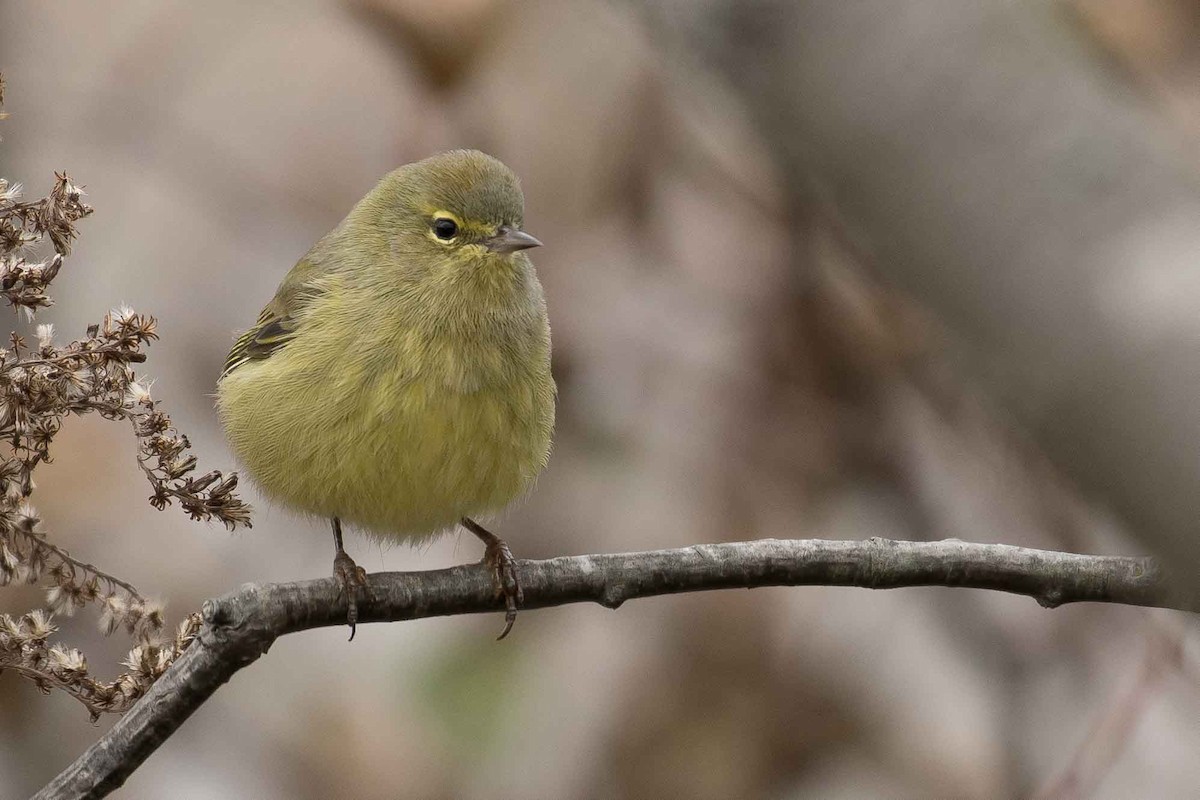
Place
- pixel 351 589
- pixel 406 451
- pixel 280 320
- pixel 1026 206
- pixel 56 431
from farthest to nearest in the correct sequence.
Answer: pixel 280 320 < pixel 406 451 < pixel 351 589 < pixel 56 431 < pixel 1026 206

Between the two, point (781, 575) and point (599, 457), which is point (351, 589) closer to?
point (781, 575)

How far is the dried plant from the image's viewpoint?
2.24 m

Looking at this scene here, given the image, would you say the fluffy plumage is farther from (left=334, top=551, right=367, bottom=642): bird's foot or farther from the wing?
(left=334, top=551, right=367, bottom=642): bird's foot

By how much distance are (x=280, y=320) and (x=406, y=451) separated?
80 centimetres

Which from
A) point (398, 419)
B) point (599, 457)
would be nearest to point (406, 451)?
point (398, 419)

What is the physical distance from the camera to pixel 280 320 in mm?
4023

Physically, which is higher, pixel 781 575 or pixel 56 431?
pixel 56 431

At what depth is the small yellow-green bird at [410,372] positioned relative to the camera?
351 cm

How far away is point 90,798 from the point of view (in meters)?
2.15

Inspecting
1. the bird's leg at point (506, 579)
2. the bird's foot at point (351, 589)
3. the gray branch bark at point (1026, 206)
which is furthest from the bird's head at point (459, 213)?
the gray branch bark at point (1026, 206)

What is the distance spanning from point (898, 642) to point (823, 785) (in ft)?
2.07

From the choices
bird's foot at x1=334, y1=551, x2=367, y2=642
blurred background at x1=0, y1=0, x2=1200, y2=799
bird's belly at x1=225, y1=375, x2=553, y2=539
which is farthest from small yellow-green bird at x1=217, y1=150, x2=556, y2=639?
blurred background at x1=0, y1=0, x2=1200, y2=799

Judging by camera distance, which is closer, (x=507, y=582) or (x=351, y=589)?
(x=351, y=589)

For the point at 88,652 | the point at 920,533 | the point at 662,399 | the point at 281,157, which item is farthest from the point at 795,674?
the point at 281,157
